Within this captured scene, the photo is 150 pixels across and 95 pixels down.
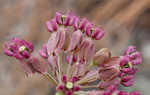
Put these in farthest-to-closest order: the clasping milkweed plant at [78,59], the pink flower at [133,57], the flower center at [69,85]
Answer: the pink flower at [133,57]
the clasping milkweed plant at [78,59]
the flower center at [69,85]

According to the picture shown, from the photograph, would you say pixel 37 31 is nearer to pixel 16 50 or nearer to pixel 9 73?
pixel 9 73

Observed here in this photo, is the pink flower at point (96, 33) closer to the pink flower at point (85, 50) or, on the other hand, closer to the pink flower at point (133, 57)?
the pink flower at point (85, 50)

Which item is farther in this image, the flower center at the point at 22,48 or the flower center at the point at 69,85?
the flower center at the point at 22,48

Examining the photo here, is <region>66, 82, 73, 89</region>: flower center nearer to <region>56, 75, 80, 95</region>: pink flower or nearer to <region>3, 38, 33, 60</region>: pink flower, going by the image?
<region>56, 75, 80, 95</region>: pink flower

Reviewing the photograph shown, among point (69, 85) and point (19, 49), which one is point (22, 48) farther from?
point (69, 85)

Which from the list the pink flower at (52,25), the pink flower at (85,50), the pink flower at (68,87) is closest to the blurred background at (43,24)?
the pink flower at (52,25)
